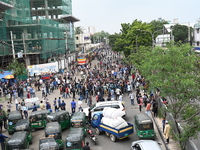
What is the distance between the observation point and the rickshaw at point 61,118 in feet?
53.6

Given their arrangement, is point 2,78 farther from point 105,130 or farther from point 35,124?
point 105,130

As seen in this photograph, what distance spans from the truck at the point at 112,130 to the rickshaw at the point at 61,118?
226cm

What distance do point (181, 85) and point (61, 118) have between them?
29.4 feet

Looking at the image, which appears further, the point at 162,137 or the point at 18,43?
the point at 18,43

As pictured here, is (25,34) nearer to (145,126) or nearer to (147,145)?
(145,126)

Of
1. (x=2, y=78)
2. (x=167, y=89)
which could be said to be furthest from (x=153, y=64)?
(x=2, y=78)

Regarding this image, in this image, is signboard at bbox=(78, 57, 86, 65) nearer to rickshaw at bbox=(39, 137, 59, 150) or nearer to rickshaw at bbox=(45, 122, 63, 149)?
rickshaw at bbox=(45, 122, 63, 149)

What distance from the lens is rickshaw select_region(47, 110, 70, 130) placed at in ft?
53.6

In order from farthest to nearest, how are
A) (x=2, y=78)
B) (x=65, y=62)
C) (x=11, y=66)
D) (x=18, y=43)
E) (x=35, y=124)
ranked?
(x=65, y=62) → (x=18, y=43) → (x=11, y=66) → (x=2, y=78) → (x=35, y=124)

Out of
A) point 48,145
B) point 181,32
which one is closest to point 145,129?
point 48,145

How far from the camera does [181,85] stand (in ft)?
35.7

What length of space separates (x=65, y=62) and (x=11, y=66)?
20468mm

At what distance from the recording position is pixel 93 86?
28.6 metres

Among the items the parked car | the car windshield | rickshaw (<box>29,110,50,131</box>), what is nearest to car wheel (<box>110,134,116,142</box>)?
the car windshield
